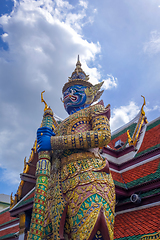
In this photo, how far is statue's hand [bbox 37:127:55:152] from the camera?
3.62 m

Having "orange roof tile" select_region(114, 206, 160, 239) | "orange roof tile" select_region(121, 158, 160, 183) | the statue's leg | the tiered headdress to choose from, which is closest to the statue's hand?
the statue's leg

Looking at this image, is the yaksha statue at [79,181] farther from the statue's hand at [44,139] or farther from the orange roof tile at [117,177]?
the orange roof tile at [117,177]

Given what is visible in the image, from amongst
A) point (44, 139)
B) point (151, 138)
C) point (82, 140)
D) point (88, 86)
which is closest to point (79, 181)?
point (82, 140)

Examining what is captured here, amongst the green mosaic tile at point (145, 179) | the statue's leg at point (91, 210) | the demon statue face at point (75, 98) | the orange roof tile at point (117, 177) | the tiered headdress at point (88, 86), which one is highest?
the tiered headdress at point (88, 86)

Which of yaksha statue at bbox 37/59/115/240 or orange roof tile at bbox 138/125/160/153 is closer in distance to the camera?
yaksha statue at bbox 37/59/115/240

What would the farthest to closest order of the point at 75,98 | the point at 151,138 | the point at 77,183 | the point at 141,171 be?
the point at 151,138, the point at 141,171, the point at 75,98, the point at 77,183

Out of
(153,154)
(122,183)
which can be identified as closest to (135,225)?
(122,183)

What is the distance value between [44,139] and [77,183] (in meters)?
0.97

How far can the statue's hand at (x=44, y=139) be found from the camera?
11.9 ft

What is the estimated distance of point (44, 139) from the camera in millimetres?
3666

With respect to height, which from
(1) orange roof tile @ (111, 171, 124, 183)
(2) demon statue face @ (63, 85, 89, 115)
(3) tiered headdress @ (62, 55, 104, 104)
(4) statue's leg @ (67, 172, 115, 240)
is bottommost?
(4) statue's leg @ (67, 172, 115, 240)

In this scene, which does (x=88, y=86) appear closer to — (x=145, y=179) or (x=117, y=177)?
(x=145, y=179)

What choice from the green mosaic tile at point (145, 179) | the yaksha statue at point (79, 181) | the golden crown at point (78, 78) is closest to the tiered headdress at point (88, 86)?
the golden crown at point (78, 78)

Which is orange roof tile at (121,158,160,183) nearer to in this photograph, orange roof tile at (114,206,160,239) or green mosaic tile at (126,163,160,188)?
green mosaic tile at (126,163,160,188)
